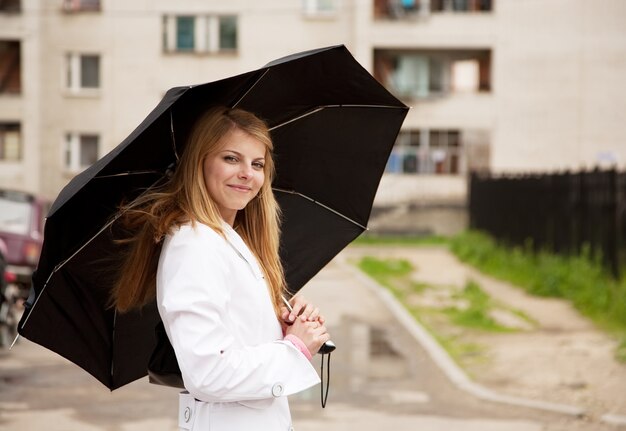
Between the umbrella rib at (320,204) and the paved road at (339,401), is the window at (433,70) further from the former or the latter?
the umbrella rib at (320,204)

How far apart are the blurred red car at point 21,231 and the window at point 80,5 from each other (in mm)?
28220

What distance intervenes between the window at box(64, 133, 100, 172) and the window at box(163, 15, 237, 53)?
15.8ft

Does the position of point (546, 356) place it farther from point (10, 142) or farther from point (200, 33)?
point (10, 142)

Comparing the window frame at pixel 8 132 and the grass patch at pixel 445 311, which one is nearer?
the grass patch at pixel 445 311

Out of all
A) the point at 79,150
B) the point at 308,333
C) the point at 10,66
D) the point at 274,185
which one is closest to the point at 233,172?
the point at 308,333

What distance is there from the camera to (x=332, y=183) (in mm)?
4461

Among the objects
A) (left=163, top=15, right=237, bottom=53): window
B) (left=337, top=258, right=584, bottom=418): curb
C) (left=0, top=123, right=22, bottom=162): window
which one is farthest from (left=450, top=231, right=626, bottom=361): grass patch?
(left=0, top=123, right=22, bottom=162): window

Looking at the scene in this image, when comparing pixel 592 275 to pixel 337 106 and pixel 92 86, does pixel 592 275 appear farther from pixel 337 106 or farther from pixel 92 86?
pixel 92 86

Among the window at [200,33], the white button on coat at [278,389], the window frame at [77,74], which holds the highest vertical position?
the window at [200,33]

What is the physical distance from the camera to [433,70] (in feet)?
148

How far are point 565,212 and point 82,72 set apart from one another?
96.2 ft

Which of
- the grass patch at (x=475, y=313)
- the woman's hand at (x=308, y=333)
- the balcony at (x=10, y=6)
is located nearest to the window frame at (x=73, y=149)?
the balcony at (x=10, y=6)

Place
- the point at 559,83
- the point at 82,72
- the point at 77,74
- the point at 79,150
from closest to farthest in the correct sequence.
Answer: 1. the point at 559,83
2. the point at 77,74
3. the point at 82,72
4. the point at 79,150

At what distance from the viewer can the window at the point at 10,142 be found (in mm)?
44156
